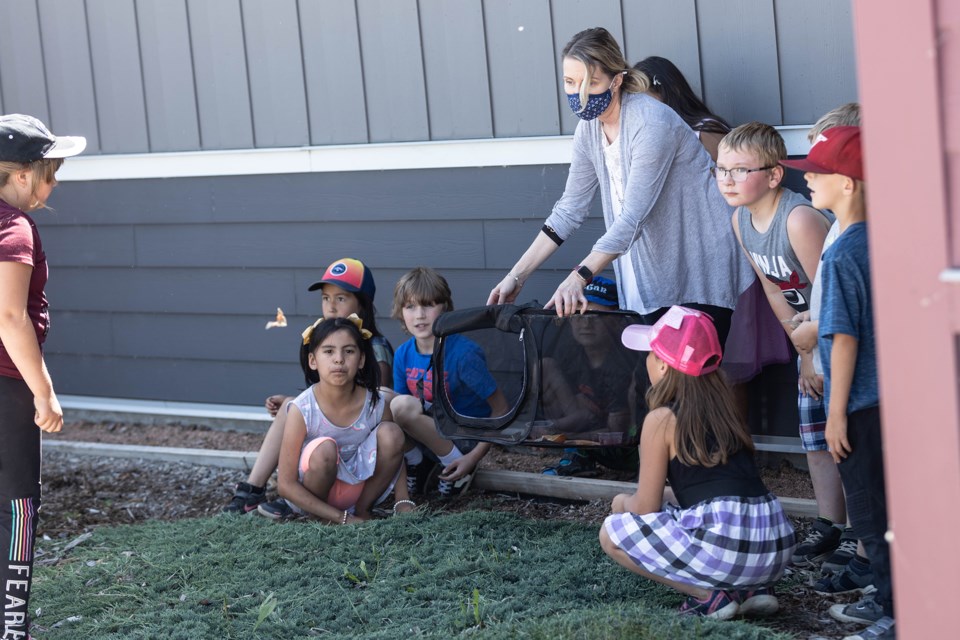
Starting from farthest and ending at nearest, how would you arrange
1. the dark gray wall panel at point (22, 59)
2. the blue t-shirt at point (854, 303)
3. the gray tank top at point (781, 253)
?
1. the dark gray wall panel at point (22, 59)
2. the gray tank top at point (781, 253)
3. the blue t-shirt at point (854, 303)

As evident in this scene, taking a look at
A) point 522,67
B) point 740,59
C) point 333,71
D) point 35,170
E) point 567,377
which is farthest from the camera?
point 333,71

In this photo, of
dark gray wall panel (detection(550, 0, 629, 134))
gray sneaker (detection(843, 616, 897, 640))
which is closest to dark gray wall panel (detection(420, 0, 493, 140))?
dark gray wall panel (detection(550, 0, 629, 134))

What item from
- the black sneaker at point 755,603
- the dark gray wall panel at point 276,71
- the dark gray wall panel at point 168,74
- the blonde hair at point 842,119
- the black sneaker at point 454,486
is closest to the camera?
the black sneaker at point 755,603

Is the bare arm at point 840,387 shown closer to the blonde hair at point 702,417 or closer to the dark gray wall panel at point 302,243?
the blonde hair at point 702,417

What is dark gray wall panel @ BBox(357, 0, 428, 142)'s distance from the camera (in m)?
4.95

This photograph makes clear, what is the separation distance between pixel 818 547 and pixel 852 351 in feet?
3.63

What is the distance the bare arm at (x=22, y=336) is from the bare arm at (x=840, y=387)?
2154 millimetres

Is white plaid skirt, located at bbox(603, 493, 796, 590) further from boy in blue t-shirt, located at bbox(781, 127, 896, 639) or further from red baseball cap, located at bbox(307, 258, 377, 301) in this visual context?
red baseball cap, located at bbox(307, 258, 377, 301)

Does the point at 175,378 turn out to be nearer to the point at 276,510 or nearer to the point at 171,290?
the point at 171,290

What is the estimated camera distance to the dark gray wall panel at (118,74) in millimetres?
5703

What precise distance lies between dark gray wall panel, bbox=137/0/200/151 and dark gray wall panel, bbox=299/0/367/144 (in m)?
0.74

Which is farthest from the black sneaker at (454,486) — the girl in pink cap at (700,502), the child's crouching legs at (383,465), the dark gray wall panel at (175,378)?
the girl in pink cap at (700,502)

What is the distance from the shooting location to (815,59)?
399cm

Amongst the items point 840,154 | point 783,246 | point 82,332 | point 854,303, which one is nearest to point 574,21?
point 783,246
